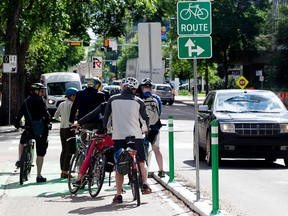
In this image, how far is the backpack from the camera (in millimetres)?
14109

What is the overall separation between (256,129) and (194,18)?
529cm

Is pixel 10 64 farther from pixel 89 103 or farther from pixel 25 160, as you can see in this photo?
pixel 89 103

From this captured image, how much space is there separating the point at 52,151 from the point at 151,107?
8.60 meters

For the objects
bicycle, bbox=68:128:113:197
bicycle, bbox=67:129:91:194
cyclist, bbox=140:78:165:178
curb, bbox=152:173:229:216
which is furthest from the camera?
cyclist, bbox=140:78:165:178

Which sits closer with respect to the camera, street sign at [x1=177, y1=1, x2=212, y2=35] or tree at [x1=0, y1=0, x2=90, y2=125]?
street sign at [x1=177, y1=1, x2=212, y2=35]

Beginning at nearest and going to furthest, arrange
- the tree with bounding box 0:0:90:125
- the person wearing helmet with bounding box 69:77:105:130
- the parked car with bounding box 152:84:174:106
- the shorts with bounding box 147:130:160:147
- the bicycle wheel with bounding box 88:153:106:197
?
1. the bicycle wheel with bounding box 88:153:106:197
2. the person wearing helmet with bounding box 69:77:105:130
3. the shorts with bounding box 147:130:160:147
4. the tree with bounding box 0:0:90:125
5. the parked car with bounding box 152:84:174:106

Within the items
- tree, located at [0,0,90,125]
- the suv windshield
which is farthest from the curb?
the suv windshield

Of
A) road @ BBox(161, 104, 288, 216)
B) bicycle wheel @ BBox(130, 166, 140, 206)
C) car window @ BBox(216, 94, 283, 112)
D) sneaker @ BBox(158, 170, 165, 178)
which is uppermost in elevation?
car window @ BBox(216, 94, 283, 112)

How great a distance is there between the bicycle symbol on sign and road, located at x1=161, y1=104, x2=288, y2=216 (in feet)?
8.75

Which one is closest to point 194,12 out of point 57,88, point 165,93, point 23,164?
point 23,164

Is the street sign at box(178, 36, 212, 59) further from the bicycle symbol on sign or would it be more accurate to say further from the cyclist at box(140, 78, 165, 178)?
the cyclist at box(140, 78, 165, 178)

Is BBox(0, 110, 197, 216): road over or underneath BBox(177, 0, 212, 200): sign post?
underneath

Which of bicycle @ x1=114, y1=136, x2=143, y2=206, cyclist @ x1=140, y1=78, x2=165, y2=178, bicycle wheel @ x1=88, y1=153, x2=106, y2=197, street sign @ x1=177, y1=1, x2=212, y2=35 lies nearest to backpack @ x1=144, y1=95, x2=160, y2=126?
cyclist @ x1=140, y1=78, x2=165, y2=178

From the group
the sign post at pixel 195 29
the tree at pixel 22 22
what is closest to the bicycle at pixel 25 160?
the sign post at pixel 195 29
